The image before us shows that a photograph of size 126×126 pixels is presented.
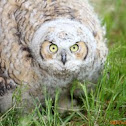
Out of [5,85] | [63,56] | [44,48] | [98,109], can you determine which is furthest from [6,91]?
[98,109]

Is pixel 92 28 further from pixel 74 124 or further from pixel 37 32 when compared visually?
pixel 74 124

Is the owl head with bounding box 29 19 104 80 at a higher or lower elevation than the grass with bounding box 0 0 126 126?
higher

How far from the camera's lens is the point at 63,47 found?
13.8 ft

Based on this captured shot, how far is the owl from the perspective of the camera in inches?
170

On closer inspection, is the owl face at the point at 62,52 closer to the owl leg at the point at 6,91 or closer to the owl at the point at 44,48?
the owl at the point at 44,48

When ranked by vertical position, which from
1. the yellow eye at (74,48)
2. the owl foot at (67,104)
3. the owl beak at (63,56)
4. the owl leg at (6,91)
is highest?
the yellow eye at (74,48)

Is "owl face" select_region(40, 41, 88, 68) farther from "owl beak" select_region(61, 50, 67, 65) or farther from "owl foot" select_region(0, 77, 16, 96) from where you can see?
"owl foot" select_region(0, 77, 16, 96)

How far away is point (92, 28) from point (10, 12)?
2.69 ft

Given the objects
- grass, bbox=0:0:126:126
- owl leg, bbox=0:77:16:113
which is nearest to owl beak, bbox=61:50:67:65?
grass, bbox=0:0:126:126

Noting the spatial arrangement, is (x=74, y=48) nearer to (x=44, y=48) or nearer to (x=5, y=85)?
(x=44, y=48)

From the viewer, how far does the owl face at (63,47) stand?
4219 mm

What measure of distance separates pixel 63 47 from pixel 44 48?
22 centimetres

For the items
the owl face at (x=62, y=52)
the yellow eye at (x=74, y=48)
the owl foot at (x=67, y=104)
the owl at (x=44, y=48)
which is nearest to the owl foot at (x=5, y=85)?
the owl at (x=44, y=48)

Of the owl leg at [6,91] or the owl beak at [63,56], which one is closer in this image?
the owl beak at [63,56]
